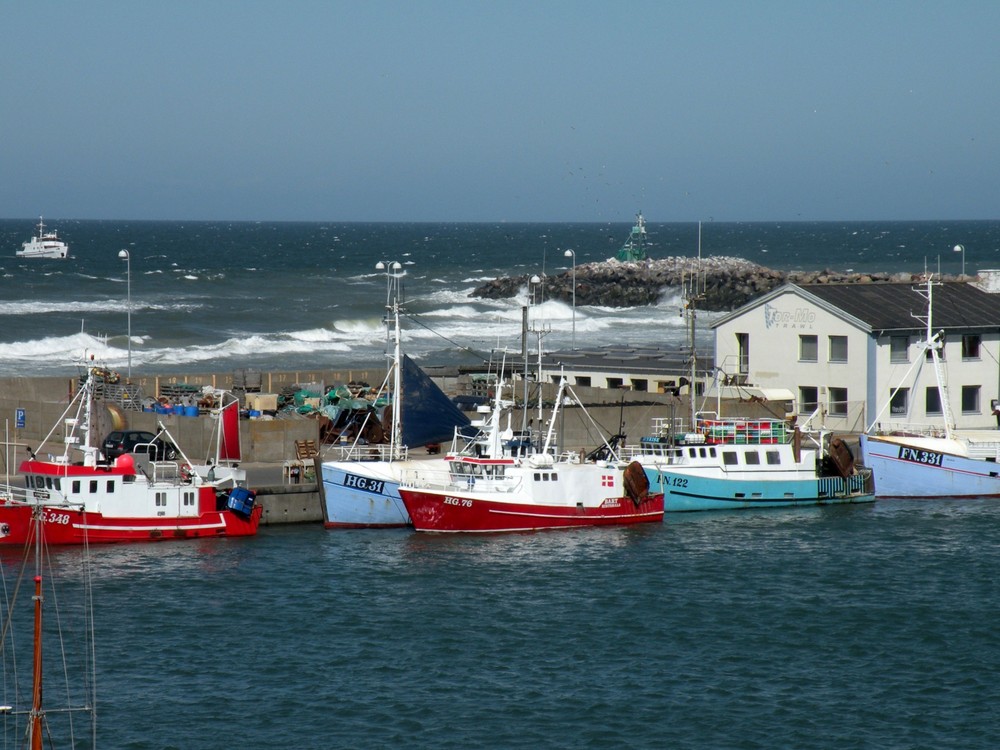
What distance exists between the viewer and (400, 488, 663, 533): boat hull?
37969 mm

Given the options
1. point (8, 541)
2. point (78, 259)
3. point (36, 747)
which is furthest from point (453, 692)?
point (78, 259)

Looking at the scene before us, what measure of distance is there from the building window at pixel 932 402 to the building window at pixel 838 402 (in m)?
2.47

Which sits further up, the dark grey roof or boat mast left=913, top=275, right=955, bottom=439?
the dark grey roof

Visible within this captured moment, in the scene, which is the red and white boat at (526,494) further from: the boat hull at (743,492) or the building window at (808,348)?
the building window at (808,348)

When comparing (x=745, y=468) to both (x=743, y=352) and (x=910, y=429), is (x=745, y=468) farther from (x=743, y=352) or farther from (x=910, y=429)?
(x=743, y=352)

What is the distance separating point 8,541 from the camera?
35.2 metres

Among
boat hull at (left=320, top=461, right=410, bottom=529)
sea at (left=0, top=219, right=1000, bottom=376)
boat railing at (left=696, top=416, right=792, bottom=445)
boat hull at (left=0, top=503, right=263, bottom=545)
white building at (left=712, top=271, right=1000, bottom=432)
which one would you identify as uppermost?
sea at (left=0, top=219, right=1000, bottom=376)

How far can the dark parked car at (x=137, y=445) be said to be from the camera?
3984 centimetres

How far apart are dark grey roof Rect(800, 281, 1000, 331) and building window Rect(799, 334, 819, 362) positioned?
135cm

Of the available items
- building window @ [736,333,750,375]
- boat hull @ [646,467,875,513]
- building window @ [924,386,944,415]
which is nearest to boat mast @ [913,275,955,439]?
building window @ [924,386,944,415]

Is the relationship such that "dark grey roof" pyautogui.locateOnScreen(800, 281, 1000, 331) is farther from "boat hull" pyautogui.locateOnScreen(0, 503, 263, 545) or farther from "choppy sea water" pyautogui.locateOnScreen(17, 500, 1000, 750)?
"boat hull" pyautogui.locateOnScreen(0, 503, 263, 545)

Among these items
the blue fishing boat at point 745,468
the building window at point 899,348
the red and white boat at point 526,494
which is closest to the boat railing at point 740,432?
the blue fishing boat at point 745,468

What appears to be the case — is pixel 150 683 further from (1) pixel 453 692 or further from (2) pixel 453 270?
(2) pixel 453 270

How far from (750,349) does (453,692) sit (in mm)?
27861
